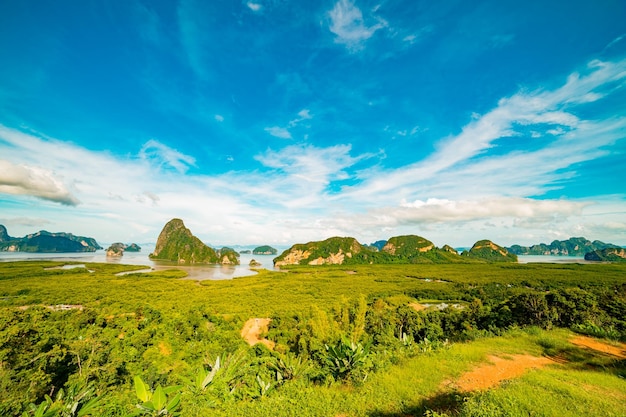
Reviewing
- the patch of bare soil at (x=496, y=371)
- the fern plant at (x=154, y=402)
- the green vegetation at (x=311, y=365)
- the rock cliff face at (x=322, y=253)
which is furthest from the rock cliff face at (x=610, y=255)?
the fern plant at (x=154, y=402)

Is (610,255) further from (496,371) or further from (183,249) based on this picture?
(183,249)

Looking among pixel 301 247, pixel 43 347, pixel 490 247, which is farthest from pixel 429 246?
pixel 43 347

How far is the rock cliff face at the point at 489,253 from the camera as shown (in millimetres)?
151637

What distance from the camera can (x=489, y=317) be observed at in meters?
25.1

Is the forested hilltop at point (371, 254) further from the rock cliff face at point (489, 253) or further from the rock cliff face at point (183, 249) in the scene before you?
the rock cliff face at point (183, 249)

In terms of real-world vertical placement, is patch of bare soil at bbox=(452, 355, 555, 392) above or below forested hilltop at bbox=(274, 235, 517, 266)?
below

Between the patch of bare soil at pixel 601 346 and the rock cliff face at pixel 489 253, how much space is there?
162943 mm

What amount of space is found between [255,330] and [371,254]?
118 m

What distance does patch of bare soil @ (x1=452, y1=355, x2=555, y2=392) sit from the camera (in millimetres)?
7466

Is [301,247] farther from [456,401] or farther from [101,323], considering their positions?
[456,401]

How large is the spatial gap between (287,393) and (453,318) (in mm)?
24465

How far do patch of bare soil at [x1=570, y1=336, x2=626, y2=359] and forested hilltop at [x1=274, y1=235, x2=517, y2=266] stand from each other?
121 m

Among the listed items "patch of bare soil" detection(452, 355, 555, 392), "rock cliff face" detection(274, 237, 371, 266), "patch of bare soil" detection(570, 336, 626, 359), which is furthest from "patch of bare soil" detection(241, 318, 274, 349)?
"rock cliff face" detection(274, 237, 371, 266)

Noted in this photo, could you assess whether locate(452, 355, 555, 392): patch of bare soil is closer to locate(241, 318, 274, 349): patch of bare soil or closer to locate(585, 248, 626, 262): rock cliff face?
locate(241, 318, 274, 349): patch of bare soil
